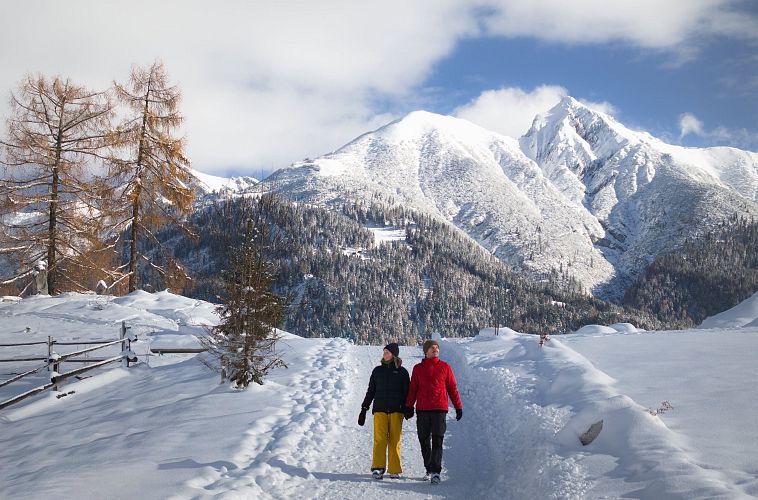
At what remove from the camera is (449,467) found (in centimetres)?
834

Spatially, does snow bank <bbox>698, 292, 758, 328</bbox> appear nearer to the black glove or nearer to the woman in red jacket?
the woman in red jacket

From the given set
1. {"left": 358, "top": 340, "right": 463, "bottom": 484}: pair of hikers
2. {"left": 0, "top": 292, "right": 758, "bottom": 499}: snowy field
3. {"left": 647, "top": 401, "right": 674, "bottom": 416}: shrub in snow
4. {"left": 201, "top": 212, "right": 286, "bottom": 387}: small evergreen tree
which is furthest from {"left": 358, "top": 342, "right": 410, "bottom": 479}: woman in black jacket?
{"left": 201, "top": 212, "right": 286, "bottom": 387}: small evergreen tree

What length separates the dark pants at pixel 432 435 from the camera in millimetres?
7730

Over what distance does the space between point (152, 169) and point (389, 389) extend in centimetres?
1945

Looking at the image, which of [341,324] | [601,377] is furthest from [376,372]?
[341,324]

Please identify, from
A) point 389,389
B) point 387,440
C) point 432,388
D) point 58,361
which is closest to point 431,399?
point 432,388

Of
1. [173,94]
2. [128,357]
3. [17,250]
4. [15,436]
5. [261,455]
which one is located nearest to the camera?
[261,455]

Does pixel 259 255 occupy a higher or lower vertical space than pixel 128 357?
higher

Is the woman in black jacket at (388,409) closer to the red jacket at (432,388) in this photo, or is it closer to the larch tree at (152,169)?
the red jacket at (432,388)

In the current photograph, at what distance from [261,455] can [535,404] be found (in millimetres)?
5969

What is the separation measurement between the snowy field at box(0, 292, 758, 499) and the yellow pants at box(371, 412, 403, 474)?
0.26 meters

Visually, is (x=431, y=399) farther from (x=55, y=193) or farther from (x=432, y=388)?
(x=55, y=193)

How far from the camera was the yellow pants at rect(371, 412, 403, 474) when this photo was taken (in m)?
7.87

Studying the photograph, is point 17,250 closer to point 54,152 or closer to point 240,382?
point 54,152
